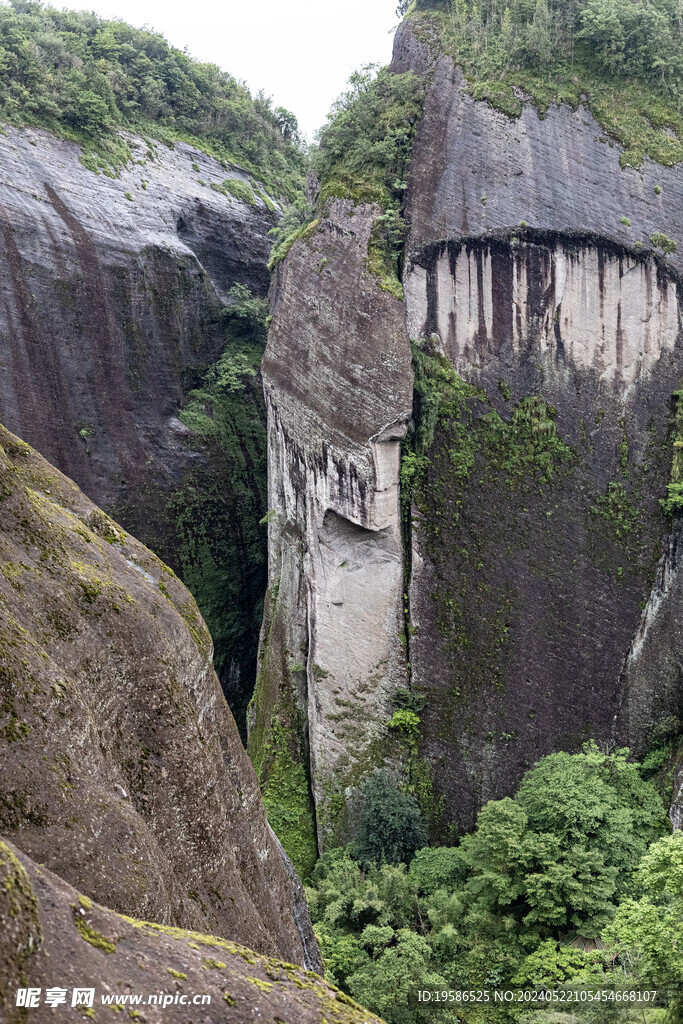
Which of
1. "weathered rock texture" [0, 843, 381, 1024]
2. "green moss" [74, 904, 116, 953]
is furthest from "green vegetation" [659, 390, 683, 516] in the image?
"green moss" [74, 904, 116, 953]

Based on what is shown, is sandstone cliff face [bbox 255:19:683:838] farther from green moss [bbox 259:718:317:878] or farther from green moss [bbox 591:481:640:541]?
green moss [bbox 259:718:317:878]

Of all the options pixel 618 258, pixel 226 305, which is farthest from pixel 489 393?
pixel 226 305

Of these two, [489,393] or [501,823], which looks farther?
[489,393]

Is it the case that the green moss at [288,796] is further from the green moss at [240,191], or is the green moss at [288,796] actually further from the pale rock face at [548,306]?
the green moss at [240,191]

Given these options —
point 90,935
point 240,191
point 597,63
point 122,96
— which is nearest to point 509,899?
point 90,935

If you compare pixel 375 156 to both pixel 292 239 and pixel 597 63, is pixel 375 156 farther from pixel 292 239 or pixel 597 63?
pixel 597 63

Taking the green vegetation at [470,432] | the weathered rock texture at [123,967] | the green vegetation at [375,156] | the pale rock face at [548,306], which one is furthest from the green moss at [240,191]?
the weathered rock texture at [123,967]

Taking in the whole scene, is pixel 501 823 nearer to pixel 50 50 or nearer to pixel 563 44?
pixel 563 44

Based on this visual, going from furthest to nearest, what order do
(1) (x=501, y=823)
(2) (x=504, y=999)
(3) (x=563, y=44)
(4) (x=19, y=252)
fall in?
(4) (x=19, y=252), (3) (x=563, y=44), (1) (x=501, y=823), (2) (x=504, y=999)
